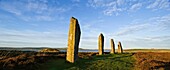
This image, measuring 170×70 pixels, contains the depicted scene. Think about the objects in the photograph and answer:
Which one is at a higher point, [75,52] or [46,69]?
[75,52]

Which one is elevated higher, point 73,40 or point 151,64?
point 73,40

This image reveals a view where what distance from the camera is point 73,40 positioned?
20531mm

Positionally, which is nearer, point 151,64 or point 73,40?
point 73,40

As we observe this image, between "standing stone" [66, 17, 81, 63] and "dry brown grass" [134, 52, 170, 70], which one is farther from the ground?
"standing stone" [66, 17, 81, 63]

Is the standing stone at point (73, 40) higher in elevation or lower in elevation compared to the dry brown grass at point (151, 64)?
higher

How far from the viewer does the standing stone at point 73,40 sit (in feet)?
66.7

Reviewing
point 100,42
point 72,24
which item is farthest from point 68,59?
point 100,42

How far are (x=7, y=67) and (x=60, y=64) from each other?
16.9 feet

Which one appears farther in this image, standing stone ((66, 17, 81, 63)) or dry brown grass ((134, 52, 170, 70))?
standing stone ((66, 17, 81, 63))

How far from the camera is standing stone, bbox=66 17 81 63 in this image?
20.3m

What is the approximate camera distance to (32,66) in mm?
16578

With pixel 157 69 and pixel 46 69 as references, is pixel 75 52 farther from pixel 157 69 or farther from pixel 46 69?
pixel 157 69

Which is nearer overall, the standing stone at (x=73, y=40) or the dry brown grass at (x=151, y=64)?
the dry brown grass at (x=151, y=64)

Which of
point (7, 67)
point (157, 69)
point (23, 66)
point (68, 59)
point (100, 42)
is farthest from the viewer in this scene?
point (100, 42)
